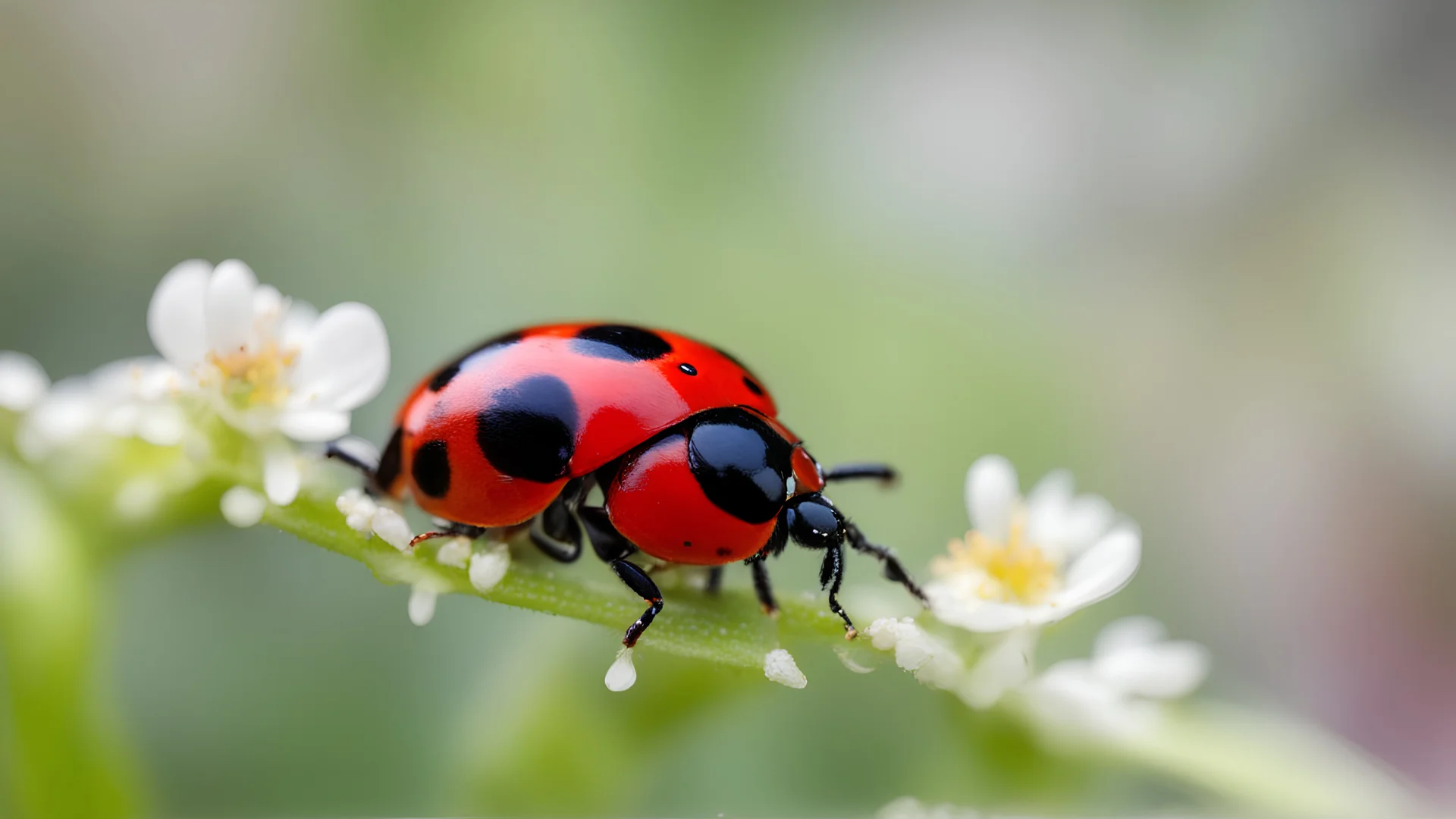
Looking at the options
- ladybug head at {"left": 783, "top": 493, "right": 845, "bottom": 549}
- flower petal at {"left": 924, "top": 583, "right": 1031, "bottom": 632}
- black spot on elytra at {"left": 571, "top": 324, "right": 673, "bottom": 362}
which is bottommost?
ladybug head at {"left": 783, "top": 493, "right": 845, "bottom": 549}

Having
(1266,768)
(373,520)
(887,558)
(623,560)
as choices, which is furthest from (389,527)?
(1266,768)

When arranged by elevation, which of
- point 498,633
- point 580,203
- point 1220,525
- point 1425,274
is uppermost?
point 1425,274

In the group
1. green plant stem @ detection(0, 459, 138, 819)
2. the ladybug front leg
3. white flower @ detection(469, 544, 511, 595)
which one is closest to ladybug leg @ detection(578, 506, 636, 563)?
the ladybug front leg

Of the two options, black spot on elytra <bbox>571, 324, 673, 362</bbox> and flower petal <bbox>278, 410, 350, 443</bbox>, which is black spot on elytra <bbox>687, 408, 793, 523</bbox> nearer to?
black spot on elytra <bbox>571, 324, 673, 362</bbox>

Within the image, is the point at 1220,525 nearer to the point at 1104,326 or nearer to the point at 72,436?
the point at 1104,326

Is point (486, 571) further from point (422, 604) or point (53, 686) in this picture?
point (53, 686)

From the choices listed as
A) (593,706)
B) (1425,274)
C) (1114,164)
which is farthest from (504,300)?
(1425,274)

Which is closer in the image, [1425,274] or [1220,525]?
[1220,525]
